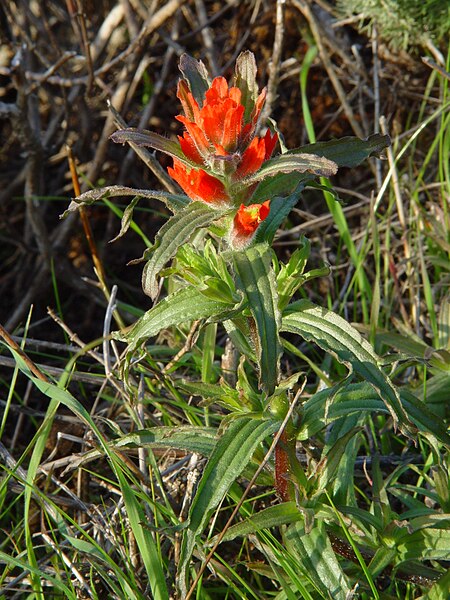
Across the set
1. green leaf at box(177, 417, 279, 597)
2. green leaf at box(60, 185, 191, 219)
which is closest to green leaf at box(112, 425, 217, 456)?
green leaf at box(177, 417, 279, 597)

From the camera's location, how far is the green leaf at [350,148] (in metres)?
1.38

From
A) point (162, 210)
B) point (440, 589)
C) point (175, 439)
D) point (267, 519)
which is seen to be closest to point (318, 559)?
point (267, 519)

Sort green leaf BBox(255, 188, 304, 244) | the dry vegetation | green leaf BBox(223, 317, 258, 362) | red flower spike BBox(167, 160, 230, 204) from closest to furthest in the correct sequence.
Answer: red flower spike BBox(167, 160, 230, 204), green leaf BBox(255, 188, 304, 244), green leaf BBox(223, 317, 258, 362), the dry vegetation

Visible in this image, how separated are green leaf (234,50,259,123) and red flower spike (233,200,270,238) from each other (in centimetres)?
19

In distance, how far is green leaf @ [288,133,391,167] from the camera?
1382mm

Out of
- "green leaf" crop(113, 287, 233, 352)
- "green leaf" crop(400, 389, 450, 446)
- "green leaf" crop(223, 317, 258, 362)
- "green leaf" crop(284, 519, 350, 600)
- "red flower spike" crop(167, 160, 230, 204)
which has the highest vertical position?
"red flower spike" crop(167, 160, 230, 204)

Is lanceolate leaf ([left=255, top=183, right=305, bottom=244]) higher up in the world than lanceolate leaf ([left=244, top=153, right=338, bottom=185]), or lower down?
lower down

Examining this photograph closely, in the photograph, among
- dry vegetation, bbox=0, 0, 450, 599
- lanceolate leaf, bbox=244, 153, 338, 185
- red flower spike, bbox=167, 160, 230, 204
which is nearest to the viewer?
lanceolate leaf, bbox=244, 153, 338, 185

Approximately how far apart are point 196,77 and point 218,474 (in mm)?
766

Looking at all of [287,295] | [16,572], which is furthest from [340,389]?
[16,572]

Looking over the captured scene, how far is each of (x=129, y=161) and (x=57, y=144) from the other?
28 centimetres

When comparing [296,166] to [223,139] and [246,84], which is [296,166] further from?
[246,84]

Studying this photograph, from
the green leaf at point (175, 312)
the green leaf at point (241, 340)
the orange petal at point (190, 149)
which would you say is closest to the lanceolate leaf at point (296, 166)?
the orange petal at point (190, 149)

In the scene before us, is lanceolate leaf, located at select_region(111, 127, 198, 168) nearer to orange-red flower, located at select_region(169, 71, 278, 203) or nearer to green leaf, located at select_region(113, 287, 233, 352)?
orange-red flower, located at select_region(169, 71, 278, 203)
